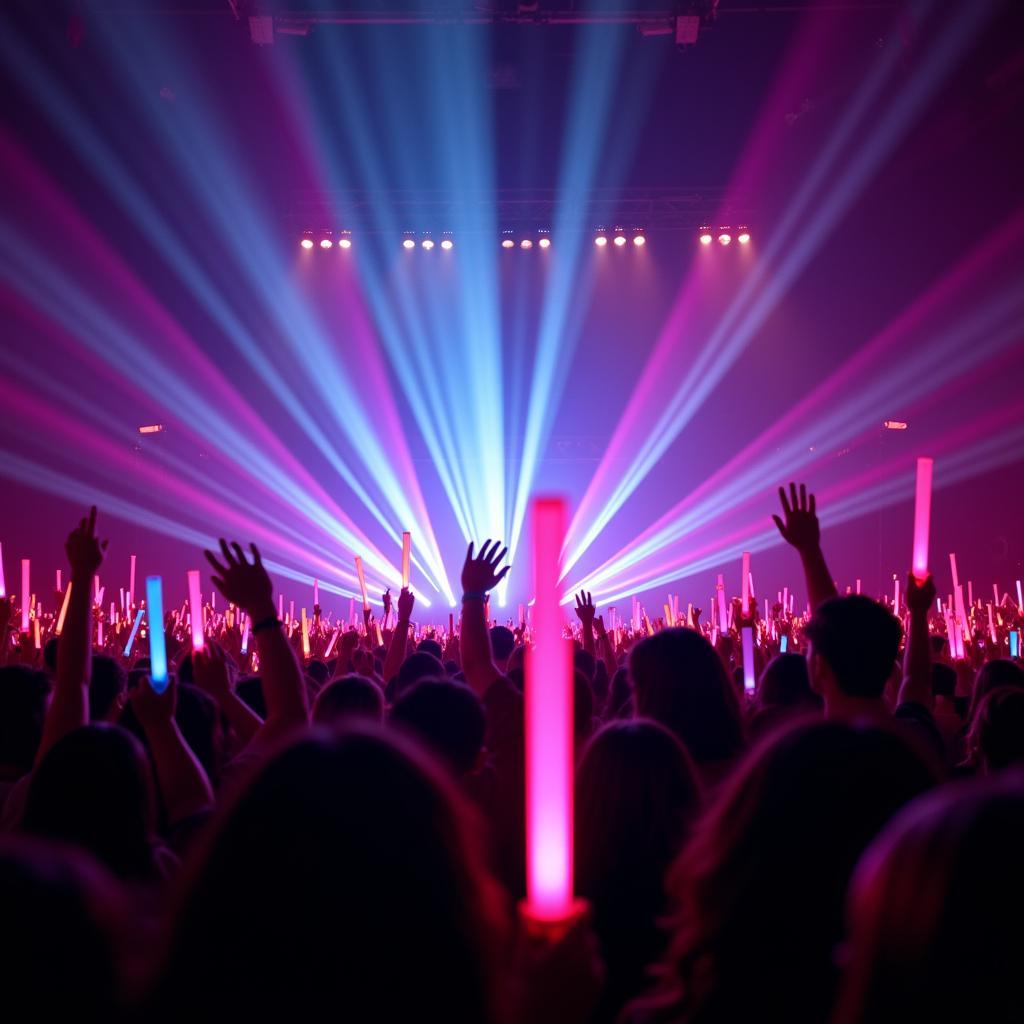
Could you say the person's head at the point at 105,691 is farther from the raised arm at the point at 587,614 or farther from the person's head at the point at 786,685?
the raised arm at the point at 587,614

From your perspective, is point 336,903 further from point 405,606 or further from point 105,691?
point 405,606

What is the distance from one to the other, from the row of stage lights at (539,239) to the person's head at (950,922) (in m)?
17.3

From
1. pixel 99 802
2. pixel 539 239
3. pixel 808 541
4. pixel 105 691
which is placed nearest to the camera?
pixel 99 802

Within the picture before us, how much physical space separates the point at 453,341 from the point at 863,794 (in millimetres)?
17396

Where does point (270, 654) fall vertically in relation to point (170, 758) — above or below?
above

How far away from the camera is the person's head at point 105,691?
365 centimetres

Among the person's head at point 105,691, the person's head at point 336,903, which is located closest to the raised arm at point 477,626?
the person's head at point 105,691

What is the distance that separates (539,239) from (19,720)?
15789 mm

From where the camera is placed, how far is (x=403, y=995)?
3.43ft

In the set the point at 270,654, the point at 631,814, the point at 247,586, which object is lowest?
the point at 631,814

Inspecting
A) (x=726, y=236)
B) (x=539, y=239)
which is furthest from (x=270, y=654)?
(x=726, y=236)

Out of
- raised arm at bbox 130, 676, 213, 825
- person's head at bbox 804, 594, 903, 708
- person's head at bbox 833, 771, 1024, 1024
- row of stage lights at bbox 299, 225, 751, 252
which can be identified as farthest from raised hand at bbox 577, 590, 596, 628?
row of stage lights at bbox 299, 225, 751, 252

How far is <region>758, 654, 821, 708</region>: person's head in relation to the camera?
388cm

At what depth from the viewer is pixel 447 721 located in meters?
2.50
